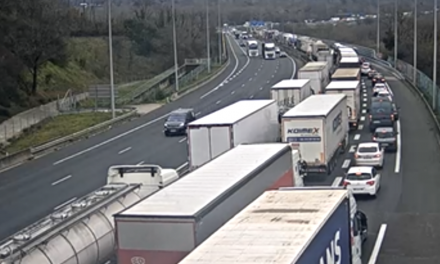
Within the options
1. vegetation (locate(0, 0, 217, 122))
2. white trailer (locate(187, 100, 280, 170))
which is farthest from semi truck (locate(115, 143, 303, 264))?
vegetation (locate(0, 0, 217, 122))

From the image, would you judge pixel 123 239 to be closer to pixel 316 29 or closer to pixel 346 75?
pixel 346 75

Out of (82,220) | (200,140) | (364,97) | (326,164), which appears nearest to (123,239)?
(82,220)

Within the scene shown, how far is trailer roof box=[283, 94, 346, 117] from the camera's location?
1282 inches

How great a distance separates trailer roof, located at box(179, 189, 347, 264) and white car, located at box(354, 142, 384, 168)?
19.1 metres

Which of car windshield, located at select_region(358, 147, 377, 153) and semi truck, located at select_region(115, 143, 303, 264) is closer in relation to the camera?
semi truck, located at select_region(115, 143, 303, 264)

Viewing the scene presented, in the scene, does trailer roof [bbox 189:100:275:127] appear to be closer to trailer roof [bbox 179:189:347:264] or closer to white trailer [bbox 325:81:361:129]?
white trailer [bbox 325:81:361:129]

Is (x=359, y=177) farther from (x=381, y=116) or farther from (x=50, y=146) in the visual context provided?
(x=50, y=146)

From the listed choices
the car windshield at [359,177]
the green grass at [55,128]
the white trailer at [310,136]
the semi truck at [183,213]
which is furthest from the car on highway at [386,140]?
the semi truck at [183,213]

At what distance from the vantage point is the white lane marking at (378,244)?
73.0 ft

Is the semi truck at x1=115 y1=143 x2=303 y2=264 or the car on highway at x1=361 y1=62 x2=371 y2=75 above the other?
the semi truck at x1=115 y1=143 x2=303 y2=264

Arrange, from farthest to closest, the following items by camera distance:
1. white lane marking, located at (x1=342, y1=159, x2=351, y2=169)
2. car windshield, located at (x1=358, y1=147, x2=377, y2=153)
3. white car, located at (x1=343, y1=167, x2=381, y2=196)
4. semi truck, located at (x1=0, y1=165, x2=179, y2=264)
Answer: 1. white lane marking, located at (x1=342, y1=159, x2=351, y2=169)
2. car windshield, located at (x1=358, y1=147, x2=377, y2=153)
3. white car, located at (x1=343, y1=167, x2=381, y2=196)
4. semi truck, located at (x1=0, y1=165, x2=179, y2=264)

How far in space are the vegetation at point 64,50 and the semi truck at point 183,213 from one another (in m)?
38.1

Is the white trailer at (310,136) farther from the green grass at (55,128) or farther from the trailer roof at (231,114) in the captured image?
the green grass at (55,128)

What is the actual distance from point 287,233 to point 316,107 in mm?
22029
